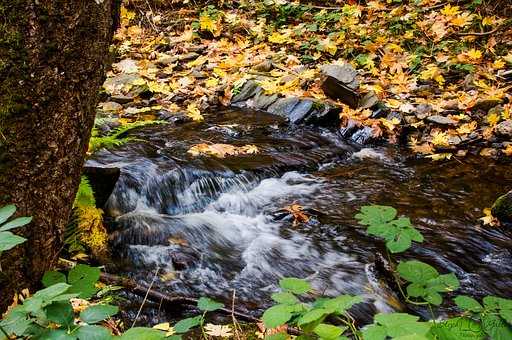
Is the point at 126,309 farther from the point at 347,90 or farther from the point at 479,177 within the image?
the point at 347,90

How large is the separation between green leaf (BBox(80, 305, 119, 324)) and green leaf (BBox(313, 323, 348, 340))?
0.59 m

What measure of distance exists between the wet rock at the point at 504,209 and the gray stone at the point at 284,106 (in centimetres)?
304

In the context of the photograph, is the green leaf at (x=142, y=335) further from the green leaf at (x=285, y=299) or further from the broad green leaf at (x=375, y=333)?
the broad green leaf at (x=375, y=333)

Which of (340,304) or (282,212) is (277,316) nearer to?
(340,304)

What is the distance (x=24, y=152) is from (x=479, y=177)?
14.4 ft

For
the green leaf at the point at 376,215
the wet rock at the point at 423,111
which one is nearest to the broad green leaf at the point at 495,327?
the green leaf at the point at 376,215

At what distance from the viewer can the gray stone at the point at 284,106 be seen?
651 cm

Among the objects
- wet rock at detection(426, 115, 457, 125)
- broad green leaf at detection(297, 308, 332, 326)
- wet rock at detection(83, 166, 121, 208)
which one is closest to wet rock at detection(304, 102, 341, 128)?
wet rock at detection(426, 115, 457, 125)

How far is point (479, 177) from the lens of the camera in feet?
15.8

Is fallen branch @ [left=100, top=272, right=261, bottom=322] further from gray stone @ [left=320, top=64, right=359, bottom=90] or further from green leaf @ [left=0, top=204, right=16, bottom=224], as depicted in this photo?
gray stone @ [left=320, top=64, right=359, bottom=90]

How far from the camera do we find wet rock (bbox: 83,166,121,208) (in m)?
3.19

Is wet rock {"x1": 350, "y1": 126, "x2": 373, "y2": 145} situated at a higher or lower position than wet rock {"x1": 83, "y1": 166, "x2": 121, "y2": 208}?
lower

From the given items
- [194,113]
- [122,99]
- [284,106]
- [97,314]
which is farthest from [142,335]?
[122,99]

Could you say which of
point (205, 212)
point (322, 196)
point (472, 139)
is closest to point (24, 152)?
point (205, 212)
